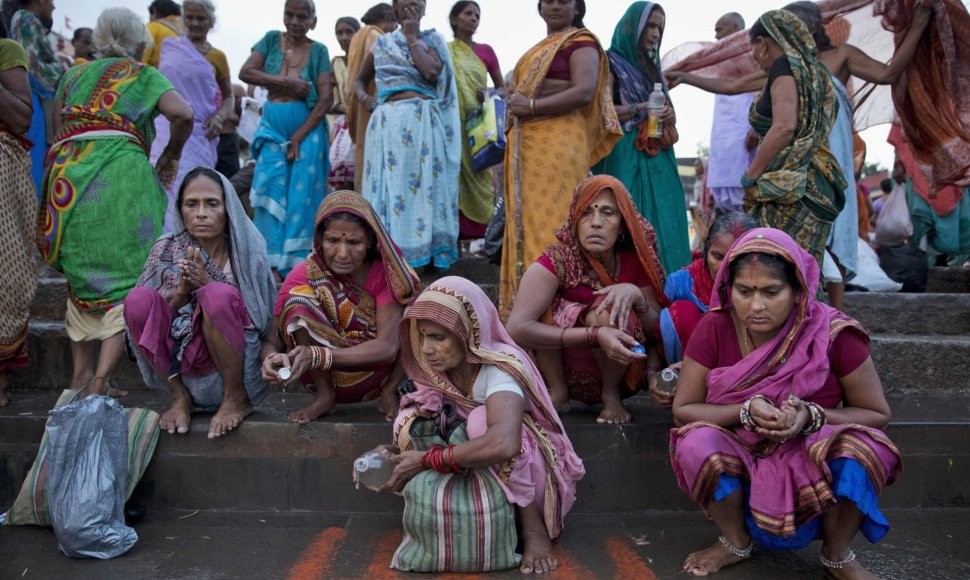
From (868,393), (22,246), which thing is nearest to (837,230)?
(868,393)

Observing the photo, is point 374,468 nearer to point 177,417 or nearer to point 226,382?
point 226,382

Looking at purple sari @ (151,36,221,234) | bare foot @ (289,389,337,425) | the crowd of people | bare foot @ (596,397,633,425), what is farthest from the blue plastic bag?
purple sari @ (151,36,221,234)

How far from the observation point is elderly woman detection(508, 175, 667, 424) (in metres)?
3.53

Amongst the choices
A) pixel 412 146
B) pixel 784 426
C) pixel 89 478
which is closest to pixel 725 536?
pixel 784 426

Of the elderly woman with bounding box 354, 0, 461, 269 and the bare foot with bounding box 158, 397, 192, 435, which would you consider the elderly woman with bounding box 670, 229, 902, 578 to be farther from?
the elderly woman with bounding box 354, 0, 461, 269

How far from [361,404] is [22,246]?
2.03 metres

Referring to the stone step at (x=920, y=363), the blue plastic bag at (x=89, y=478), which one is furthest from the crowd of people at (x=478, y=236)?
the stone step at (x=920, y=363)

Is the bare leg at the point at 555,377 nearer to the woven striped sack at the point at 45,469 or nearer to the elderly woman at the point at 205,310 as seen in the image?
the elderly woman at the point at 205,310

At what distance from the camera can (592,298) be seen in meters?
3.66

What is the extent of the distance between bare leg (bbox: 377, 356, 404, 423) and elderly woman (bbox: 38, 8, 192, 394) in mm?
1290

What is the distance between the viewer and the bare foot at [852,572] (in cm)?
269

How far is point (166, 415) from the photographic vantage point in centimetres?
354

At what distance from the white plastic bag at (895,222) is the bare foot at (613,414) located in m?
5.17

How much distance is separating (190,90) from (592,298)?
387cm
